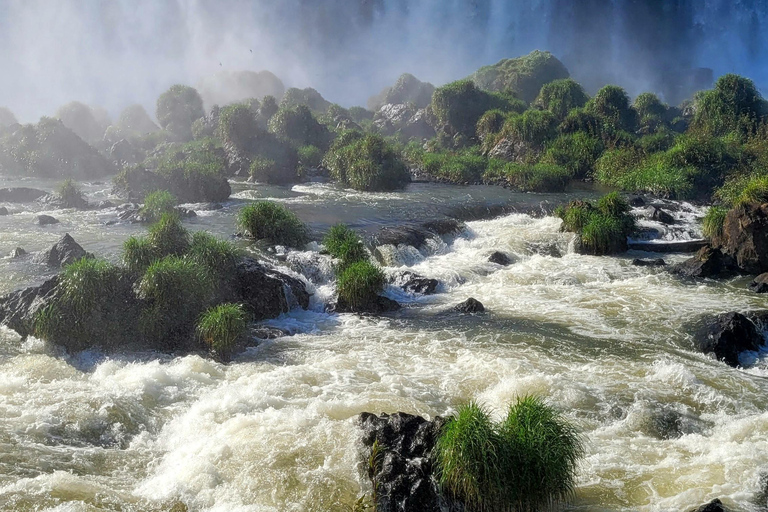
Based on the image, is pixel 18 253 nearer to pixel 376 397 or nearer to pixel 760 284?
pixel 376 397

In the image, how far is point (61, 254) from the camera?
63.3 feet

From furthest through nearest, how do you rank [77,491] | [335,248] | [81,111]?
[81,111], [335,248], [77,491]

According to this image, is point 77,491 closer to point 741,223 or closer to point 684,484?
point 684,484

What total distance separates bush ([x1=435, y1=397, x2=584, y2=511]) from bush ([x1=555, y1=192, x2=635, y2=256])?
1580 cm

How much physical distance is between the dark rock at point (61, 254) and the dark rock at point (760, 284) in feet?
71.5

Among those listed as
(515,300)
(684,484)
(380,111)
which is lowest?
(684,484)

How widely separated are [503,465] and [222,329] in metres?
8.14

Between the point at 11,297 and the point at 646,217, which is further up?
the point at 646,217

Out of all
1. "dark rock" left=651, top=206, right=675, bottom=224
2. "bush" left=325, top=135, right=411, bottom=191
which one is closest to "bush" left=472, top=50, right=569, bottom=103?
"bush" left=325, top=135, right=411, bottom=191

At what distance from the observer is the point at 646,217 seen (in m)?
26.4

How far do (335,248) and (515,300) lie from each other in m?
6.42

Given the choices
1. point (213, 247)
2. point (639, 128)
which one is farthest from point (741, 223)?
point (639, 128)

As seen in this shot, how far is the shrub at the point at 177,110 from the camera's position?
63.7 m

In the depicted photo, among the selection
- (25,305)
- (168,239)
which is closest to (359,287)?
(168,239)
